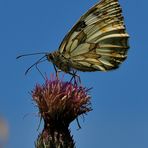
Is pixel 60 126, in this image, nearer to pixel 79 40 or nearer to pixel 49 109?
pixel 49 109

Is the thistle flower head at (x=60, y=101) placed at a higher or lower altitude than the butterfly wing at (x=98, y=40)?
lower

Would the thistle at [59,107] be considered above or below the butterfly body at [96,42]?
below

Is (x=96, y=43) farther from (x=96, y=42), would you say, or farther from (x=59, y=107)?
(x=59, y=107)

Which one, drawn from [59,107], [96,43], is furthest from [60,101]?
[96,43]

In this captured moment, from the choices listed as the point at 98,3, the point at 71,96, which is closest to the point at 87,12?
the point at 98,3

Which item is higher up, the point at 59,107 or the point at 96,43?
the point at 96,43
